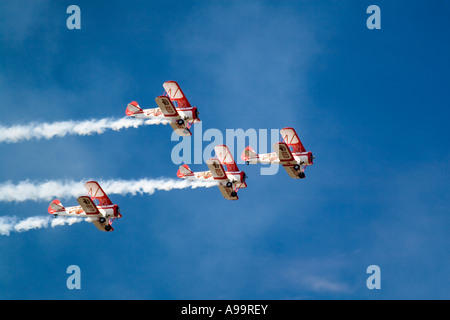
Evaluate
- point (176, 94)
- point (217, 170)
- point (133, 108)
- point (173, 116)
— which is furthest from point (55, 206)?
point (217, 170)

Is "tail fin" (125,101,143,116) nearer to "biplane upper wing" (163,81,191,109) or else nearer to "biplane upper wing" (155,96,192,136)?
"biplane upper wing" (155,96,192,136)

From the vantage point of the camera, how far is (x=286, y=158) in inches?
Result: 3442

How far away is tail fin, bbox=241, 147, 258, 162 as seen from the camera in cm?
9112

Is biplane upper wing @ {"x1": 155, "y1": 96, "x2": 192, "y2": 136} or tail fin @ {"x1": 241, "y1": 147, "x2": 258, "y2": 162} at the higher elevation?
biplane upper wing @ {"x1": 155, "y1": 96, "x2": 192, "y2": 136}

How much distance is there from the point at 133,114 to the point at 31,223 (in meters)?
16.6

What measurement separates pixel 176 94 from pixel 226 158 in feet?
29.0

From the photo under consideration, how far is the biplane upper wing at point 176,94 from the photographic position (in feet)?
291

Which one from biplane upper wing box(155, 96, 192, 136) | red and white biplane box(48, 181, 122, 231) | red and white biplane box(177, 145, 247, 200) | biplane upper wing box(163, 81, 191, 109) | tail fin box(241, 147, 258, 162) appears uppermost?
biplane upper wing box(163, 81, 191, 109)

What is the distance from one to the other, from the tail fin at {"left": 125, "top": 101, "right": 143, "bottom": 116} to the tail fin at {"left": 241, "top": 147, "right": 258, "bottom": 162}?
12.6 meters

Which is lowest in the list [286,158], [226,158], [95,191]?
[95,191]

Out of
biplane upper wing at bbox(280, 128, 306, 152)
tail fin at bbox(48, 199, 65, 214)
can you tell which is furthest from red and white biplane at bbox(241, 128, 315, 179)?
tail fin at bbox(48, 199, 65, 214)

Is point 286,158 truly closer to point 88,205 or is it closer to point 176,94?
point 176,94

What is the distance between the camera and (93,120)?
313 ft

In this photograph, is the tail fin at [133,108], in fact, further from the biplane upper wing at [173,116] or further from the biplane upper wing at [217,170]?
the biplane upper wing at [217,170]
